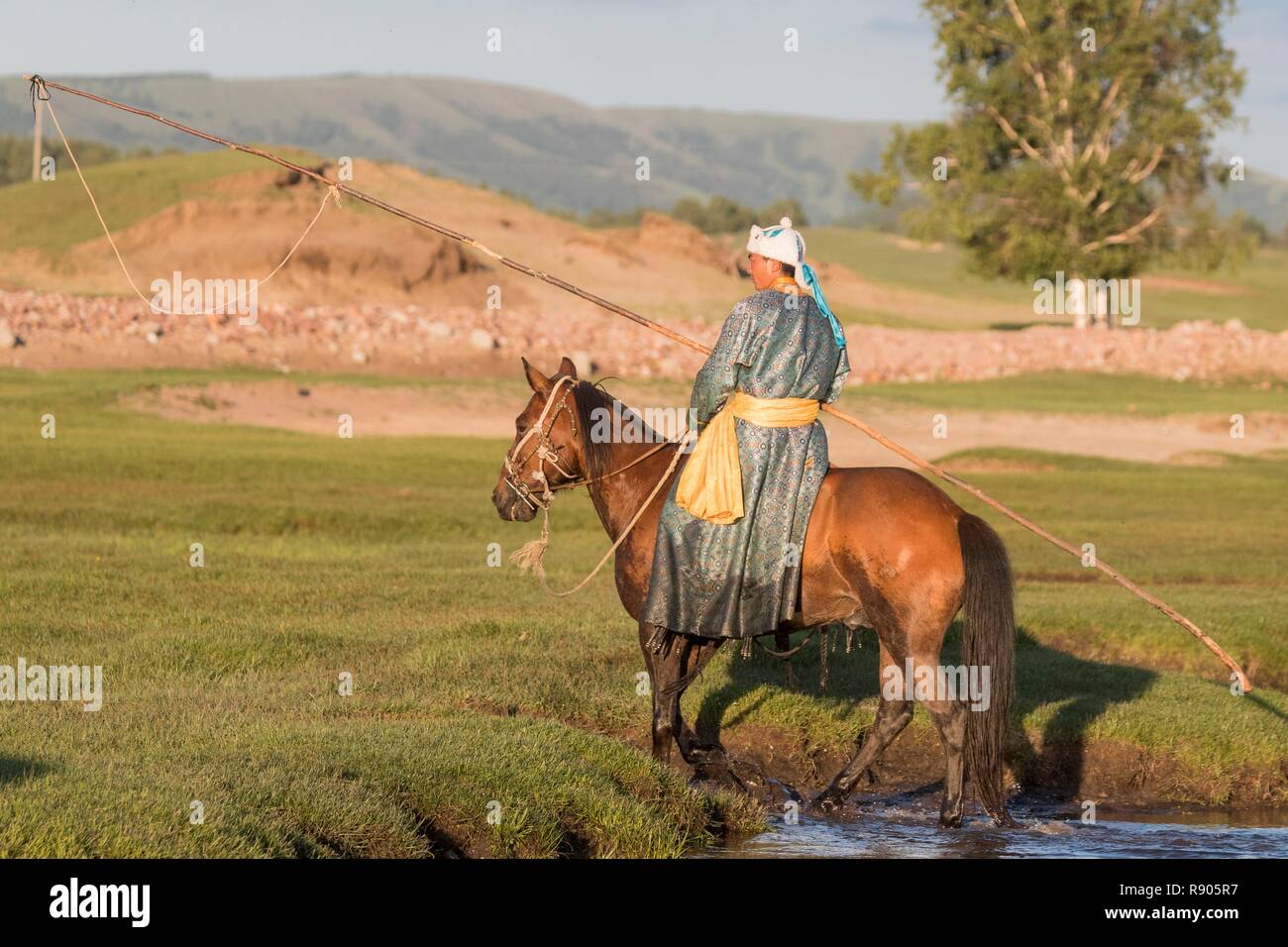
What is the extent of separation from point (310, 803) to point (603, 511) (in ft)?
9.52

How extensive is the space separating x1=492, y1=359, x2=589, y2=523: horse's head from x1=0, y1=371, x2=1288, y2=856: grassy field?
1.39 meters

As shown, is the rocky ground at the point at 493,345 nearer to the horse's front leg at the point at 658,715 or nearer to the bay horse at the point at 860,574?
the bay horse at the point at 860,574

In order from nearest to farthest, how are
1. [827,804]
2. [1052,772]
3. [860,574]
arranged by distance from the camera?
[860,574] < [827,804] < [1052,772]

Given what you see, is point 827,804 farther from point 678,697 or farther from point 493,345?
point 493,345

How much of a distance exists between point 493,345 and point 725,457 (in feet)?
139

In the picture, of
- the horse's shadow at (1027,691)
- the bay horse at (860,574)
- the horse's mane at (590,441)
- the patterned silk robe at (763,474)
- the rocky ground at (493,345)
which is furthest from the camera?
the rocky ground at (493,345)

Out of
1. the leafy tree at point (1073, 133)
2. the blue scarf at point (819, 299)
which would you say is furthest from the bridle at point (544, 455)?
the leafy tree at point (1073, 133)

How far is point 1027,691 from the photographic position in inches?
500

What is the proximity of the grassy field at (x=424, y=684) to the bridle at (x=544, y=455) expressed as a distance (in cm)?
144

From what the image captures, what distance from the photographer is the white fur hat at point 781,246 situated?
31.9 ft

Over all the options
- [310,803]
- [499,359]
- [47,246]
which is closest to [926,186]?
[499,359]

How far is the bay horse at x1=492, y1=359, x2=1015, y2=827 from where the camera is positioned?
930cm

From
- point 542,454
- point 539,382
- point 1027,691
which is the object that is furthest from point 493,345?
point 542,454
